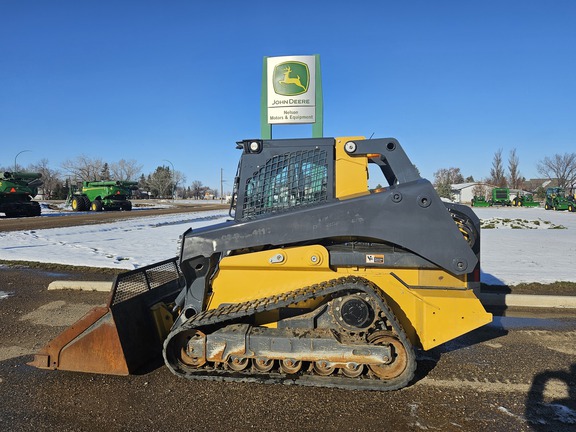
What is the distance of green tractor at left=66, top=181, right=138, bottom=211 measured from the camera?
35.1 meters

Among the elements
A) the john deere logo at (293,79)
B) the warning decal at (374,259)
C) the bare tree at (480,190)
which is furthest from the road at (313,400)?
the bare tree at (480,190)

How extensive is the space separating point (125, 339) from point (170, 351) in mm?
451

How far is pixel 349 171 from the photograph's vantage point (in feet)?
12.8

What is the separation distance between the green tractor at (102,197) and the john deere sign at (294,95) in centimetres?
3012

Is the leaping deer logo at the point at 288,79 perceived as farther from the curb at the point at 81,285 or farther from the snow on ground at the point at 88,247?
the curb at the point at 81,285

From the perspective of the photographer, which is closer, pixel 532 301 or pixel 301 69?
pixel 532 301

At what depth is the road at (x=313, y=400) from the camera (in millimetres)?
2971

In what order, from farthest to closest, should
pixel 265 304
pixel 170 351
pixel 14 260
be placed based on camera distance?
pixel 14 260 → pixel 170 351 → pixel 265 304

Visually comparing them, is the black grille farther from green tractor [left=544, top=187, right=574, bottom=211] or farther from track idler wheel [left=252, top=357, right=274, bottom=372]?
green tractor [left=544, top=187, right=574, bottom=211]

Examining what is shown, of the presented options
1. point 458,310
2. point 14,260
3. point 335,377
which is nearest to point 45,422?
point 335,377

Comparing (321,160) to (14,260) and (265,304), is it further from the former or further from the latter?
(14,260)

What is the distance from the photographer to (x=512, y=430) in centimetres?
290

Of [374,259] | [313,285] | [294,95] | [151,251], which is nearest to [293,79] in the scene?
[294,95]

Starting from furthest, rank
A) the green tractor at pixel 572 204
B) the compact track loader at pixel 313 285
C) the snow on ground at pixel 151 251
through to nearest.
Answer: the green tractor at pixel 572 204 → the snow on ground at pixel 151 251 → the compact track loader at pixel 313 285
